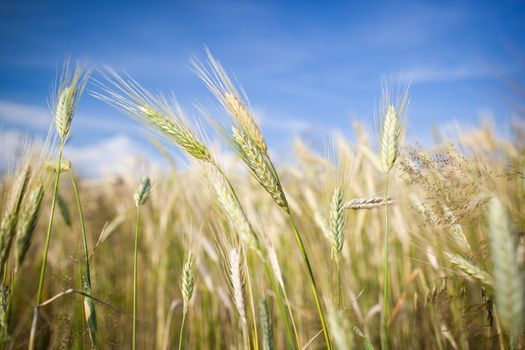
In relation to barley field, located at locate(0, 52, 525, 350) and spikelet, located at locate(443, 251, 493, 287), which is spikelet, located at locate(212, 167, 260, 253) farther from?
spikelet, located at locate(443, 251, 493, 287)

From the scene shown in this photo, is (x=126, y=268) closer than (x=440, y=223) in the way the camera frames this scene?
No

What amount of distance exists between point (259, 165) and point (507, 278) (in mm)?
637

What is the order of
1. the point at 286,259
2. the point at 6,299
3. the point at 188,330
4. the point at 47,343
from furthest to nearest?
the point at 286,259, the point at 188,330, the point at 47,343, the point at 6,299

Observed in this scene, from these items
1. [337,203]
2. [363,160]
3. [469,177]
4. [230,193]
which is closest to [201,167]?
[230,193]

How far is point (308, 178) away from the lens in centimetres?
313

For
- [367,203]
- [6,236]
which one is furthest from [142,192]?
[367,203]

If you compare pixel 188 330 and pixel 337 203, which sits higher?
pixel 337 203

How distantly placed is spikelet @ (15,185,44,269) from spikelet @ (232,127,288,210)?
2.21 ft

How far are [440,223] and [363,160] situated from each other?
7.30ft

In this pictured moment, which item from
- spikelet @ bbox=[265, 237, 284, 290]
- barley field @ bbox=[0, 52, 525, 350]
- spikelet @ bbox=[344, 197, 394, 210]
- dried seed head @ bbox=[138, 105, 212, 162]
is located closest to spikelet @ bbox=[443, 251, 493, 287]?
barley field @ bbox=[0, 52, 525, 350]

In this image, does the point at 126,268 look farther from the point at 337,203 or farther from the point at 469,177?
the point at 469,177

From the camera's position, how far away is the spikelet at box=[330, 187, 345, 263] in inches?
39.4

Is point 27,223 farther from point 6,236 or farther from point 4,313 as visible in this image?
point 4,313

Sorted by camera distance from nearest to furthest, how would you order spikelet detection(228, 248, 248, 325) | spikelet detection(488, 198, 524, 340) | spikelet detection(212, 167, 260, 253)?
spikelet detection(488, 198, 524, 340), spikelet detection(212, 167, 260, 253), spikelet detection(228, 248, 248, 325)
